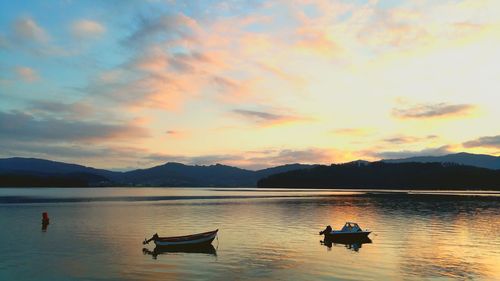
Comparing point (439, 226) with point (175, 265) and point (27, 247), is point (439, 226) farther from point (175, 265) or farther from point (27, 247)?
point (27, 247)

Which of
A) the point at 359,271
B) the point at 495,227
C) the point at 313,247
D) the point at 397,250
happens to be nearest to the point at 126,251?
the point at 313,247

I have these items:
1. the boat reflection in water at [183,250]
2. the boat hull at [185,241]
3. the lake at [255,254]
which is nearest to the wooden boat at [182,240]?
the boat hull at [185,241]

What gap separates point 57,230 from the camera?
250 ft

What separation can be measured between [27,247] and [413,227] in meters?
62.7

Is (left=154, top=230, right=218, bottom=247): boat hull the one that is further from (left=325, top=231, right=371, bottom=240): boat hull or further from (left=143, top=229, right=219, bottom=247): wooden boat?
(left=325, top=231, right=371, bottom=240): boat hull

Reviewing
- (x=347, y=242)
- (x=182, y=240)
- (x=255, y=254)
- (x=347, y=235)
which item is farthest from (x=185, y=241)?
(x=347, y=235)

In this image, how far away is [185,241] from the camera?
2218 inches

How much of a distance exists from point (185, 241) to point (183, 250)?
120cm

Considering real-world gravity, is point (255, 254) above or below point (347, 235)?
below

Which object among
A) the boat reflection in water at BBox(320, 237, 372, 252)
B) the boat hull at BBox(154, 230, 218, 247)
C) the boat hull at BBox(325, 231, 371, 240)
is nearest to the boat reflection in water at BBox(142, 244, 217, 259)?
the boat hull at BBox(154, 230, 218, 247)

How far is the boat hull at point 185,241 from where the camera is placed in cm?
5525

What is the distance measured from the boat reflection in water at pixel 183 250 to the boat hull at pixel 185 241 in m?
0.40

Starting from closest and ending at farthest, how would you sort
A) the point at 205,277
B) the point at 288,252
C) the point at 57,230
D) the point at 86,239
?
the point at 205,277 < the point at 288,252 < the point at 86,239 < the point at 57,230

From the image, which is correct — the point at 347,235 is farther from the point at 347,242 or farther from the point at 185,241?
the point at 185,241
